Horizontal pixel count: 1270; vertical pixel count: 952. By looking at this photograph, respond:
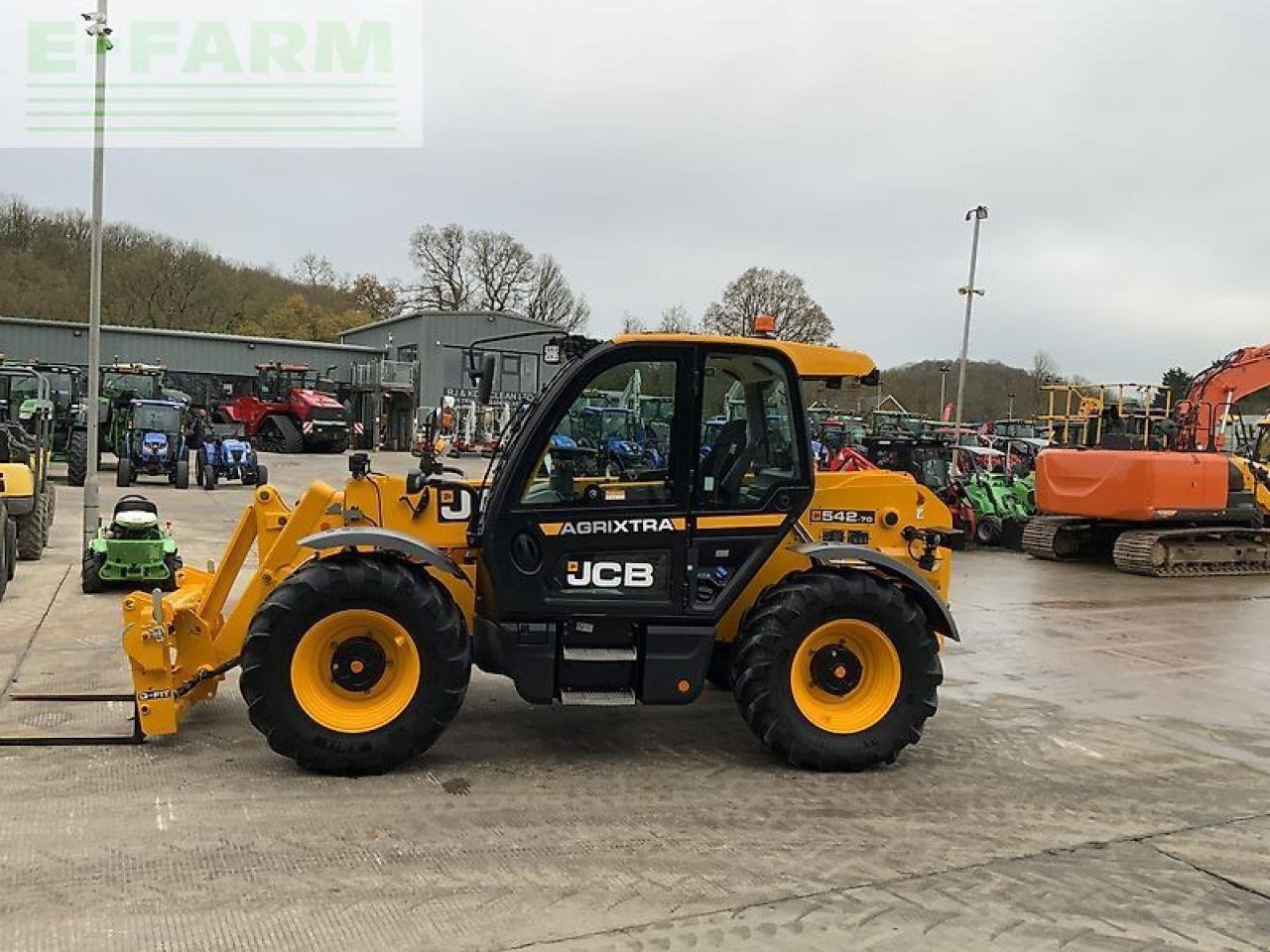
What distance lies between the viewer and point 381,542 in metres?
5.00

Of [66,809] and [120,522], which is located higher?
[120,522]

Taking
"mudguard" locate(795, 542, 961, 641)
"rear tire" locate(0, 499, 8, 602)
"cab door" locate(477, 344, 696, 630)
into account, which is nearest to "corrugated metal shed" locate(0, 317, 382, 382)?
"rear tire" locate(0, 499, 8, 602)

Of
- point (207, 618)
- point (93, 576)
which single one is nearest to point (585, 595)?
point (207, 618)

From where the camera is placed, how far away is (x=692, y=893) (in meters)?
3.85

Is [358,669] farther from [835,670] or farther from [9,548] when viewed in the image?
[9,548]

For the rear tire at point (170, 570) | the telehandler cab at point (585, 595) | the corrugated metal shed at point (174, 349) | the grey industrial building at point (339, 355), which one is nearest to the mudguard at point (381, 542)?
the telehandler cab at point (585, 595)

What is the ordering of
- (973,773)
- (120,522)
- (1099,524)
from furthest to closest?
(1099,524), (120,522), (973,773)

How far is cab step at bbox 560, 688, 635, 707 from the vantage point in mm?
5184

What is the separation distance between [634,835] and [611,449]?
1.89 meters

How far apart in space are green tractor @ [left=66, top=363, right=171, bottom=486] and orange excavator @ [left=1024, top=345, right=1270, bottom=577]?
1793 centimetres

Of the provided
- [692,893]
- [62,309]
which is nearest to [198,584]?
[692,893]

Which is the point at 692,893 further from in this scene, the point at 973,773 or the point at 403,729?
the point at 973,773

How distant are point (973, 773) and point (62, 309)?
54488 mm

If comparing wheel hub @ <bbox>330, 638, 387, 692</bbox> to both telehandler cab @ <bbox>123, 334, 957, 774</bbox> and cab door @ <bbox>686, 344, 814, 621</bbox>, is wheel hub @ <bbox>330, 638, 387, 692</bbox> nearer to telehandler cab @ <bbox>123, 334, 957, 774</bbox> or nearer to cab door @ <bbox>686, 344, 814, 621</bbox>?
telehandler cab @ <bbox>123, 334, 957, 774</bbox>
